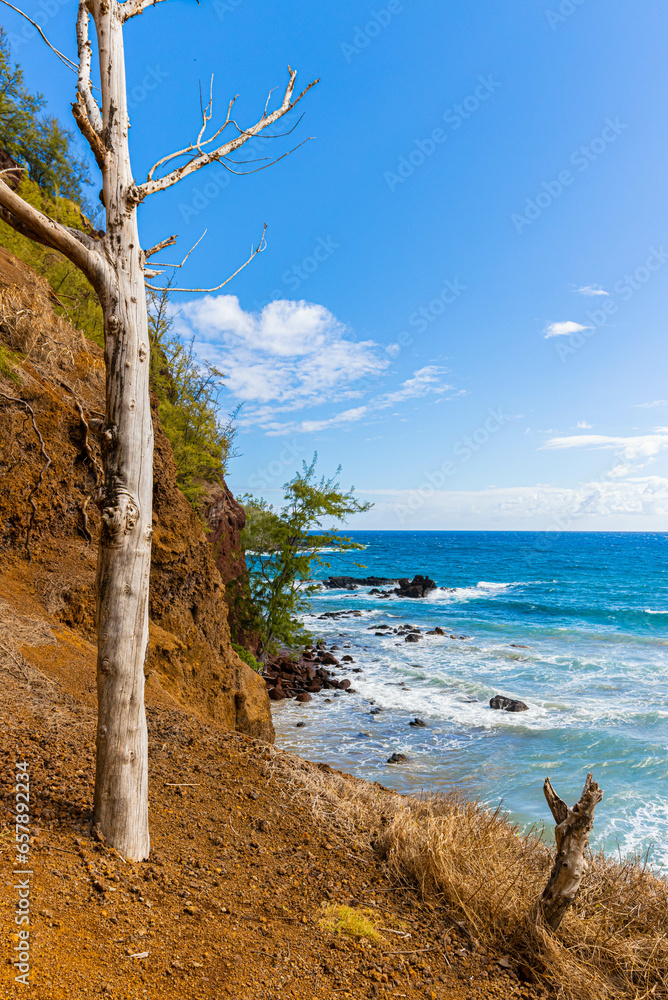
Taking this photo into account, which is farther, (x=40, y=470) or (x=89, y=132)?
(x=40, y=470)

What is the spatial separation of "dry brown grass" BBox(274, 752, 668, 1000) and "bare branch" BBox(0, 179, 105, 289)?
4821mm

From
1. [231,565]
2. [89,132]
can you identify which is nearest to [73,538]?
[89,132]

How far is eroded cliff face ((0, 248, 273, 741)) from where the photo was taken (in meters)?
6.96

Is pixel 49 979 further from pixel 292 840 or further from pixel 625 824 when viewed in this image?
pixel 625 824

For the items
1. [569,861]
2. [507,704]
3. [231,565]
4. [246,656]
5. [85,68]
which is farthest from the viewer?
[231,565]

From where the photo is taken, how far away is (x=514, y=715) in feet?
52.3

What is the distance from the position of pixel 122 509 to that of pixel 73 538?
16.7ft

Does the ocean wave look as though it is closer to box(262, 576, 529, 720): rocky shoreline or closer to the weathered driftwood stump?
box(262, 576, 529, 720): rocky shoreline

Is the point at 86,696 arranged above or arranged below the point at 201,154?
below

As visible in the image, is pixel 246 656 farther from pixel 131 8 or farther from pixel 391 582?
pixel 391 582

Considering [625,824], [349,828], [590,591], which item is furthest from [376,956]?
[590,591]

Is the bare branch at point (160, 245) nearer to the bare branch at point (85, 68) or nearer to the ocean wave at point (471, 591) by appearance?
the bare branch at point (85, 68)

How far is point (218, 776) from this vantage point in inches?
196

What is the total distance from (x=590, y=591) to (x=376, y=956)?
176ft
